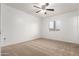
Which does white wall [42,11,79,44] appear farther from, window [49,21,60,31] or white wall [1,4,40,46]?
white wall [1,4,40,46]

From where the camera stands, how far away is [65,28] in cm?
249

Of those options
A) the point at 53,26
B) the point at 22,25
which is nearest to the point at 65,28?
the point at 53,26

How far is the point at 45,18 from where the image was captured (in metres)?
2.11

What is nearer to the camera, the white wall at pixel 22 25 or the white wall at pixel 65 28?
the white wall at pixel 22 25

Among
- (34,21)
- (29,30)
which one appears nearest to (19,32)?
(29,30)

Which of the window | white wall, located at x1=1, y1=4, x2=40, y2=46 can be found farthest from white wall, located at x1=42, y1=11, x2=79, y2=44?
white wall, located at x1=1, y1=4, x2=40, y2=46

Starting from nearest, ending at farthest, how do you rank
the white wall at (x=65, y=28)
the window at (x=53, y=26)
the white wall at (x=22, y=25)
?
1. the white wall at (x=22, y=25)
2. the window at (x=53, y=26)
3. the white wall at (x=65, y=28)

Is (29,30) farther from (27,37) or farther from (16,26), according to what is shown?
(16,26)

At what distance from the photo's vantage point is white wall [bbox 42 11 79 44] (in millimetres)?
2136

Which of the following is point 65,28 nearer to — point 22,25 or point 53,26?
point 53,26

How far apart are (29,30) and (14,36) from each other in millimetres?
641

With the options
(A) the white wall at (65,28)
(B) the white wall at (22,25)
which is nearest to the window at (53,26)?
(A) the white wall at (65,28)

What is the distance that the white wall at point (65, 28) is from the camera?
2.14 metres

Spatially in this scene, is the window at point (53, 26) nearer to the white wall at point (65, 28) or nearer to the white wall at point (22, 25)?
the white wall at point (65, 28)
